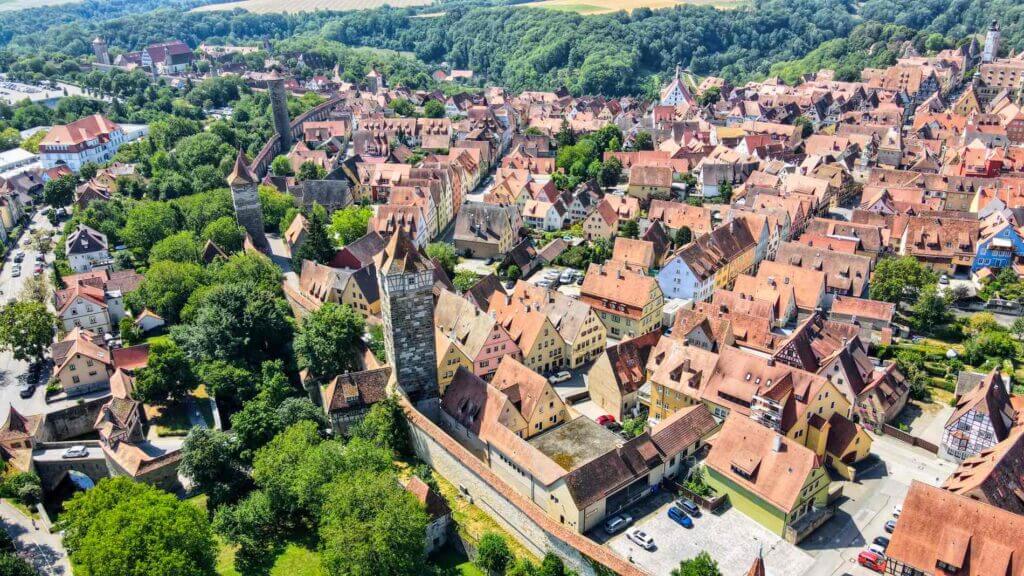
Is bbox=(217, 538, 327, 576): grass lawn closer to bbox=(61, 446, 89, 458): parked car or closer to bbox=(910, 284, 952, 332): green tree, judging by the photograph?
bbox=(61, 446, 89, 458): parked car

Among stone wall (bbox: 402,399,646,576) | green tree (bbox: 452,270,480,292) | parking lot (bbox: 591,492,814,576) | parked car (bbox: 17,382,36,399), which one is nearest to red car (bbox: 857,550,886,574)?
parking lot (bbox: 591,492,814,576)

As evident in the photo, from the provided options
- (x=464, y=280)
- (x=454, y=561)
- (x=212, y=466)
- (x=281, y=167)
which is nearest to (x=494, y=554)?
(x=454, y=561)

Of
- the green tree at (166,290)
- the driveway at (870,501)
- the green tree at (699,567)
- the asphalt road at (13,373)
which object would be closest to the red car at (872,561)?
the driveway at (870,501)

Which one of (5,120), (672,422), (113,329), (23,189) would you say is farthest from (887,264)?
(5,120)

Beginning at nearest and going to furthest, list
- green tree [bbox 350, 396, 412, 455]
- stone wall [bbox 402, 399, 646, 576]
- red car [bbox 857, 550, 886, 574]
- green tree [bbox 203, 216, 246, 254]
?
stone wall [bbox 402, 399, 646, 576] < red car [bbox 857, 550, 886, 574] < green tree [bbox 350, 396, 412, 455] < green tree [bbox 203, 216, 246, 254]

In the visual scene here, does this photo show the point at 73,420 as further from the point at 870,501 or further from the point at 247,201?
the point at 870,501

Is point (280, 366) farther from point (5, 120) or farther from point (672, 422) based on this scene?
point (5, 120)
